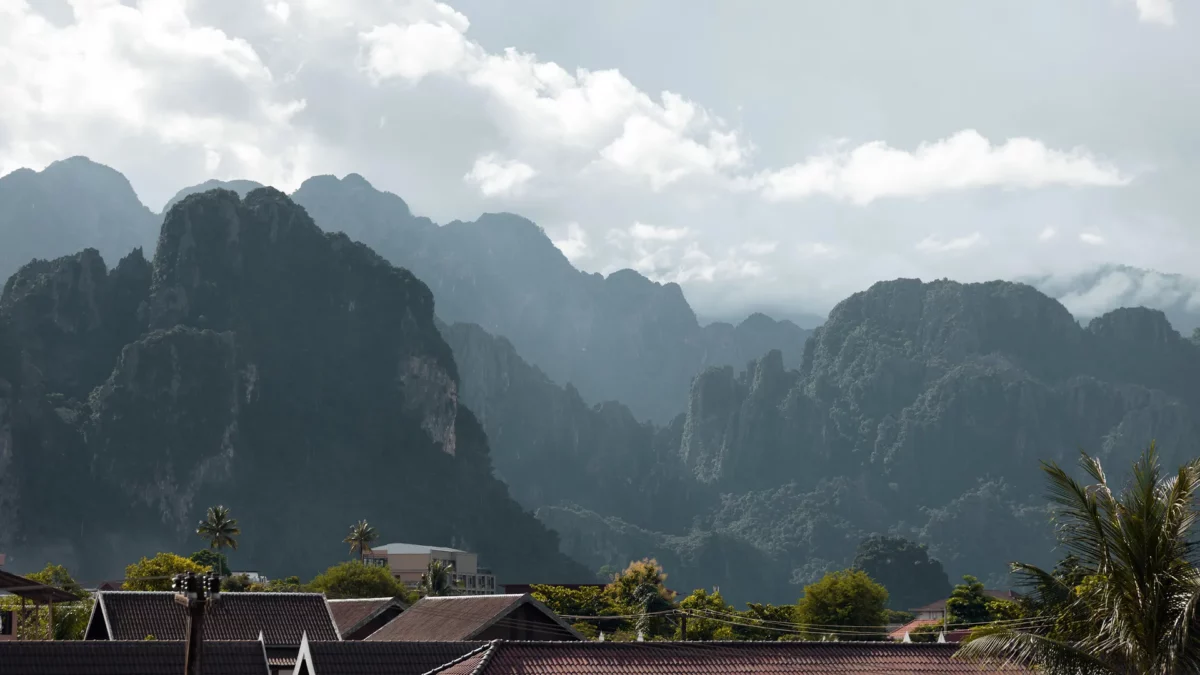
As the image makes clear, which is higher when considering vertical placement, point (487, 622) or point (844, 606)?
point (844, 606)

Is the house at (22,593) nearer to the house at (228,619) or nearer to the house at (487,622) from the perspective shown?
the house at (228,619)

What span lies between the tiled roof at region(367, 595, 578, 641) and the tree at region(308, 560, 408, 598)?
7085cm

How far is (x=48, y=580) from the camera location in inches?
4973

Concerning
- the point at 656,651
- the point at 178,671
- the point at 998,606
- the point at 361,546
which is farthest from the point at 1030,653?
the point at 361,546

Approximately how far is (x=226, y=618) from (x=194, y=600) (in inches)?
1336

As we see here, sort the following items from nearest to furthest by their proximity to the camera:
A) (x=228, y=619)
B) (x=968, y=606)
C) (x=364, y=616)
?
1. (x=228, y=619)
2. (x=364, y=616)
3. (x=968, y=606)

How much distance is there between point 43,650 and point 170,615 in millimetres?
17378

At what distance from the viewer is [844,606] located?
14575cm

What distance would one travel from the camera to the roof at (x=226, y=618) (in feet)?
195

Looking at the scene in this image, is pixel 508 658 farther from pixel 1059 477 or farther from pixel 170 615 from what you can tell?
pixel 170 615

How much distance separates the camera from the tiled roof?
210ft

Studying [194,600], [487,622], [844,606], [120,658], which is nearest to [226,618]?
[487,622]

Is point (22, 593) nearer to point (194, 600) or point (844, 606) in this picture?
point (194, 600)

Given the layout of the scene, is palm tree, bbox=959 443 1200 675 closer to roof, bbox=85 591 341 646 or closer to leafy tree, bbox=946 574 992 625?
roof, bbox=85 591 341 646
